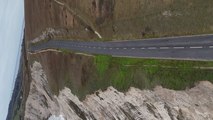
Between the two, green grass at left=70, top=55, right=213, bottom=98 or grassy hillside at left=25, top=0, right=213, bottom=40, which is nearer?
green grass at left=70, top=55, right=213, bottom=98

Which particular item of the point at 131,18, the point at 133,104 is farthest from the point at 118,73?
the point at 131,18

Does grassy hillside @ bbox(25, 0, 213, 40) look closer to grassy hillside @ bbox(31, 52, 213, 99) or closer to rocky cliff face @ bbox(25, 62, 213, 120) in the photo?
grassy hillside @ bbox(31, 52, 213, 99)

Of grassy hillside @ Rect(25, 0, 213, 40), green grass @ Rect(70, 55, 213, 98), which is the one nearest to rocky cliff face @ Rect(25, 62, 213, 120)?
green grass @ Rect(70, 55, 213, 98)

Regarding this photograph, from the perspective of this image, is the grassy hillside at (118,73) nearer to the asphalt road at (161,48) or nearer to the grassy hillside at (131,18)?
the asphalt road at (161,48)

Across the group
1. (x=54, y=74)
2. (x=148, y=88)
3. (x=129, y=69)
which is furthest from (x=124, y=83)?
(x=54, y=74)

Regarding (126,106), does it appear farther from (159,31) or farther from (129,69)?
(159,31)

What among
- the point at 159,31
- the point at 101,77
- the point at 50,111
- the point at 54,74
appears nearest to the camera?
the point at 159,31

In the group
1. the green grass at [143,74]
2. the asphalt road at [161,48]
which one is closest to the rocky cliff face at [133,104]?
the green grass at [143,74]

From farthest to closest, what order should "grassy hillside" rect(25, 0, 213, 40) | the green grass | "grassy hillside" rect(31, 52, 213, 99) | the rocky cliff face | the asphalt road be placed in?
"grassy hillside" rect(25, 0, 213, 40) < the asphalt road < "grassy hillside" rect(31, 52, 213, 99) < the green grass < the rocky cliff face
